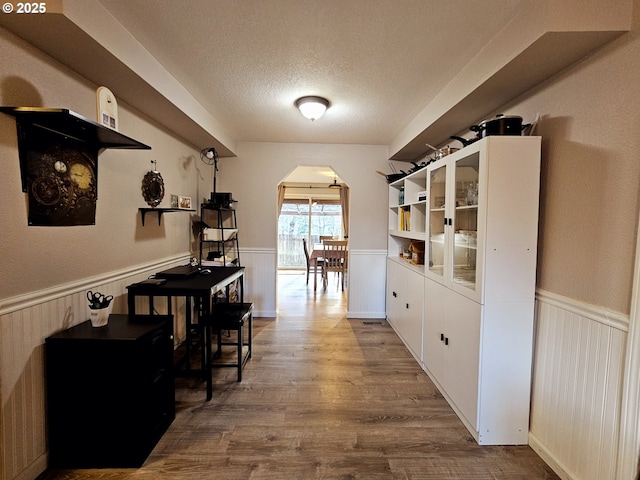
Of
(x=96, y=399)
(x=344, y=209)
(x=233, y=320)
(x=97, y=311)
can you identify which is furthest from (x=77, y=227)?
(x=344, y=209)

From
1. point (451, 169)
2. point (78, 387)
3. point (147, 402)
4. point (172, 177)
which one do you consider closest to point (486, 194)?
point (451, 169)

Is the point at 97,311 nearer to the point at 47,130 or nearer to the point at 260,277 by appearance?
the point at 47,130

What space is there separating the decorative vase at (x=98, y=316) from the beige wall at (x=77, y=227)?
23cm

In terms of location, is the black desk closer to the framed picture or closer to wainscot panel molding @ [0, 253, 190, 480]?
wainscot panel molding @ [0, 253, 190, 480]

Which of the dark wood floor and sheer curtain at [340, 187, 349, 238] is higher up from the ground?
sheer curtain at [340, 187, 349, 238]

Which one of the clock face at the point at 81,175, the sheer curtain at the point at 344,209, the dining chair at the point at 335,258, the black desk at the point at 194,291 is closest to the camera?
the clock face at the point at 81,175

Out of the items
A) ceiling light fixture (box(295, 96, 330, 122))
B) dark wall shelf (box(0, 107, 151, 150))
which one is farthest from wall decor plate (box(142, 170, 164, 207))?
ceiling light fixture (box(295, 96, 330, 122))

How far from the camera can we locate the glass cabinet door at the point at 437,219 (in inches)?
93.4

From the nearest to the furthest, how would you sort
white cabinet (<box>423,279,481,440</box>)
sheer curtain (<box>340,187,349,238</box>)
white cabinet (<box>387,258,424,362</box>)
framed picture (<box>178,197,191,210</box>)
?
white cabinet (<box>423,279,481,440</box>) → white cabinet (<box>387,258,424,362</box>) → framed picture (<box>178,197,191,210</box>) → sheer curtain (<box>340,187,349,238</box>)

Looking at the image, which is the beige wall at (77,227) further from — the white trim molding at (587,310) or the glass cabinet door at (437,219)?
the white trim molding at (587,310)

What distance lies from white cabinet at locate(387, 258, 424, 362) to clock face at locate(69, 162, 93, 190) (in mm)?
2630

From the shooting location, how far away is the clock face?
5.34ft

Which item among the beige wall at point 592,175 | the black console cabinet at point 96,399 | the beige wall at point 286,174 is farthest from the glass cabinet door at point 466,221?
the black console cabinet at point 96,399

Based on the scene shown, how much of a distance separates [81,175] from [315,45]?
1.61 meters
